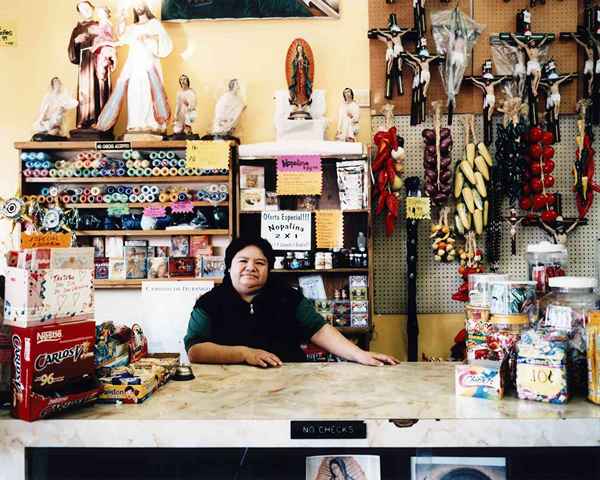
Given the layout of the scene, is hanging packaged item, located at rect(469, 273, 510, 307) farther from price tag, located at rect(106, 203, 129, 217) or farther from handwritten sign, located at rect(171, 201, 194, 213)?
price tag, located at rect(106, 203, 129, 217)

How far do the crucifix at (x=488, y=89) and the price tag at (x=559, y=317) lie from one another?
2573mm

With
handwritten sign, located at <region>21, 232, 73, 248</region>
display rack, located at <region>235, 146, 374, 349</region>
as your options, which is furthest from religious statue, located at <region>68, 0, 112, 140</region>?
handwritten sign, located at <region>21, 232, 73, 248</region>

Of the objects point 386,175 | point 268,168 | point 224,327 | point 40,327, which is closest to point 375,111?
point 386,175

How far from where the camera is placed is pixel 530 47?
3.91m

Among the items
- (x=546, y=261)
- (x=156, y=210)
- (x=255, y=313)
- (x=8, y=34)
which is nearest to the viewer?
(x=546, y=261)

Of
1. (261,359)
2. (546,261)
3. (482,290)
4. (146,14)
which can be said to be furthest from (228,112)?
(482,290)

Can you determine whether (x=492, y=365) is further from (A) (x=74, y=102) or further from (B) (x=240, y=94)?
(A) (x=74, y=102)

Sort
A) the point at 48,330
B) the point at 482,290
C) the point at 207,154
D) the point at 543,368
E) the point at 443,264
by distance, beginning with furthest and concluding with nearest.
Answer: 1. the point at 443,264
2. the point at 207,154
3. the point at 482,290
4. the point at 543,368
5. the point at 48,330

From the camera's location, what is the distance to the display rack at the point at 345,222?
12.0 feet

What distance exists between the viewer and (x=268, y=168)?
3969 mm

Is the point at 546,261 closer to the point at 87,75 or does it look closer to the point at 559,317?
the point at 559,317

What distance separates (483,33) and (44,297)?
144 inches

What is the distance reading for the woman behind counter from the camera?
2721 millimetres

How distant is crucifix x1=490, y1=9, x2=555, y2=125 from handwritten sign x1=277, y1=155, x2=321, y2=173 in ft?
5.06
